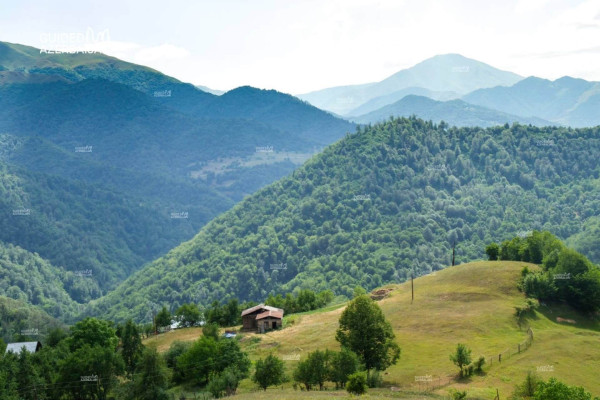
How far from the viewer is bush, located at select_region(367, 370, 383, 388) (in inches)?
2511

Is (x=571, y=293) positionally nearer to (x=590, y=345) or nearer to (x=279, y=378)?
(x=590, y=345)

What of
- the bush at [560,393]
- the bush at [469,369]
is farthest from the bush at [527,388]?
the bush at [560,393]

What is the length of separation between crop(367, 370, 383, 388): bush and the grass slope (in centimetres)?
282

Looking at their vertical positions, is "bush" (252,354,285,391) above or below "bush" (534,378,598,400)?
below

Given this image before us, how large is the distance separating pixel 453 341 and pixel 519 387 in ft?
69.3

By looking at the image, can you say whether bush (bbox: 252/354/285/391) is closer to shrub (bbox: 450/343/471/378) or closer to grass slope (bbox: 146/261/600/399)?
grass slope (bbox: 146/261/600/399)

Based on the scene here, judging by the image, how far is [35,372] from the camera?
74.7 metres

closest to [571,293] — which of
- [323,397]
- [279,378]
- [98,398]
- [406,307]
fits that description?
[406,307]

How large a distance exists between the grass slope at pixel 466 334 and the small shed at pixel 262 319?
335cm

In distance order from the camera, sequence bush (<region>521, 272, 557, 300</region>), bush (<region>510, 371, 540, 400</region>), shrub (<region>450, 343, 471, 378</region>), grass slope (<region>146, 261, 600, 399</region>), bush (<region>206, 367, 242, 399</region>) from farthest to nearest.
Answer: bush (<region>521, 272, 557, 300</region>) < shrub (<region>450, 343, 471, 378</region>) < grass slope (<region>146, 261, 600, 399</region>) < bush (<region>206, 367, 242, 399</region>) < bush (<region>510, 371, 540, 400</region>)

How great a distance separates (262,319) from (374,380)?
4509 cm

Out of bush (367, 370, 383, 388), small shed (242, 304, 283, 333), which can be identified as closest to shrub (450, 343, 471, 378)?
bush (367, 370, 383, 388)

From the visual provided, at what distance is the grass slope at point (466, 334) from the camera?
67438 millimetres

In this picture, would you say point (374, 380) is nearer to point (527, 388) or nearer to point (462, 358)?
point (462, 358)
